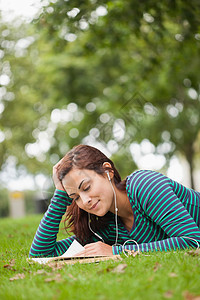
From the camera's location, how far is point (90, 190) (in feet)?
12.2

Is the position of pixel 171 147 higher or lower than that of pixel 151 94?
lower

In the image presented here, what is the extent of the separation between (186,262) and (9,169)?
25.0 m

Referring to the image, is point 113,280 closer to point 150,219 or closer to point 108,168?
point 150,219

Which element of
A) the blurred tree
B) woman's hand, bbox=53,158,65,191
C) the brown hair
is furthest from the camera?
the blurred tree

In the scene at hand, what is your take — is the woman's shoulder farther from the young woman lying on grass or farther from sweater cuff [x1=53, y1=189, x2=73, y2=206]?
sweater cuff [x1=53, y1=189, x2=73, y2=206]

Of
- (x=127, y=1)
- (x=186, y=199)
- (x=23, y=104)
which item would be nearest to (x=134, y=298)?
(x=186, y=199)

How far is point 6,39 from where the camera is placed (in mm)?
15852

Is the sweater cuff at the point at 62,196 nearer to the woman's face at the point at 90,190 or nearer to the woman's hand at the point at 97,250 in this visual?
the woman's face at the point at 90,190

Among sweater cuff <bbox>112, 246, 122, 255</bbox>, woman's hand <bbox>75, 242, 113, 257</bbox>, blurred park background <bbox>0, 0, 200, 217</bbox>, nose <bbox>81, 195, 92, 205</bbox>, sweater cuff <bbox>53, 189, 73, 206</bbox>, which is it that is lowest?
blurred park background <bbox>0, 0, 200, 217</bbox>

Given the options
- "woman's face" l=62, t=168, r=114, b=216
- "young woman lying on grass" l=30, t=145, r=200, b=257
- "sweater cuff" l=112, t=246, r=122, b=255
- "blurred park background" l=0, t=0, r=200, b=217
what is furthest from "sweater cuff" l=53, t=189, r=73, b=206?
"blurred park background" l=0, t=0, r=200, b=217

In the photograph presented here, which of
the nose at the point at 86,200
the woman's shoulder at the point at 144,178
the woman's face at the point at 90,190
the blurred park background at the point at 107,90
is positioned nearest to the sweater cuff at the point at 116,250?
the woman's face at the point at 90,190

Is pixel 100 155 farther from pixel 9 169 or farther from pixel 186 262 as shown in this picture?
pixel 9 169

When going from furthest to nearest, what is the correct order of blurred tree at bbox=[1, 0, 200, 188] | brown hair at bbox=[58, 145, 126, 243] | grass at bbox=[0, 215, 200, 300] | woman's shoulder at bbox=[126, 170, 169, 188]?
blurred tree at bbox=[1, 0, 200, 188], brown hair at bbox=[58, 145, 126, 243], woman's shoulder at bbox=[126, 170, 169, 188], grass at bbox=[0, 215, 200, 300]

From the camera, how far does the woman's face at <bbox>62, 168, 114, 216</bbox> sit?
3.71 meters
